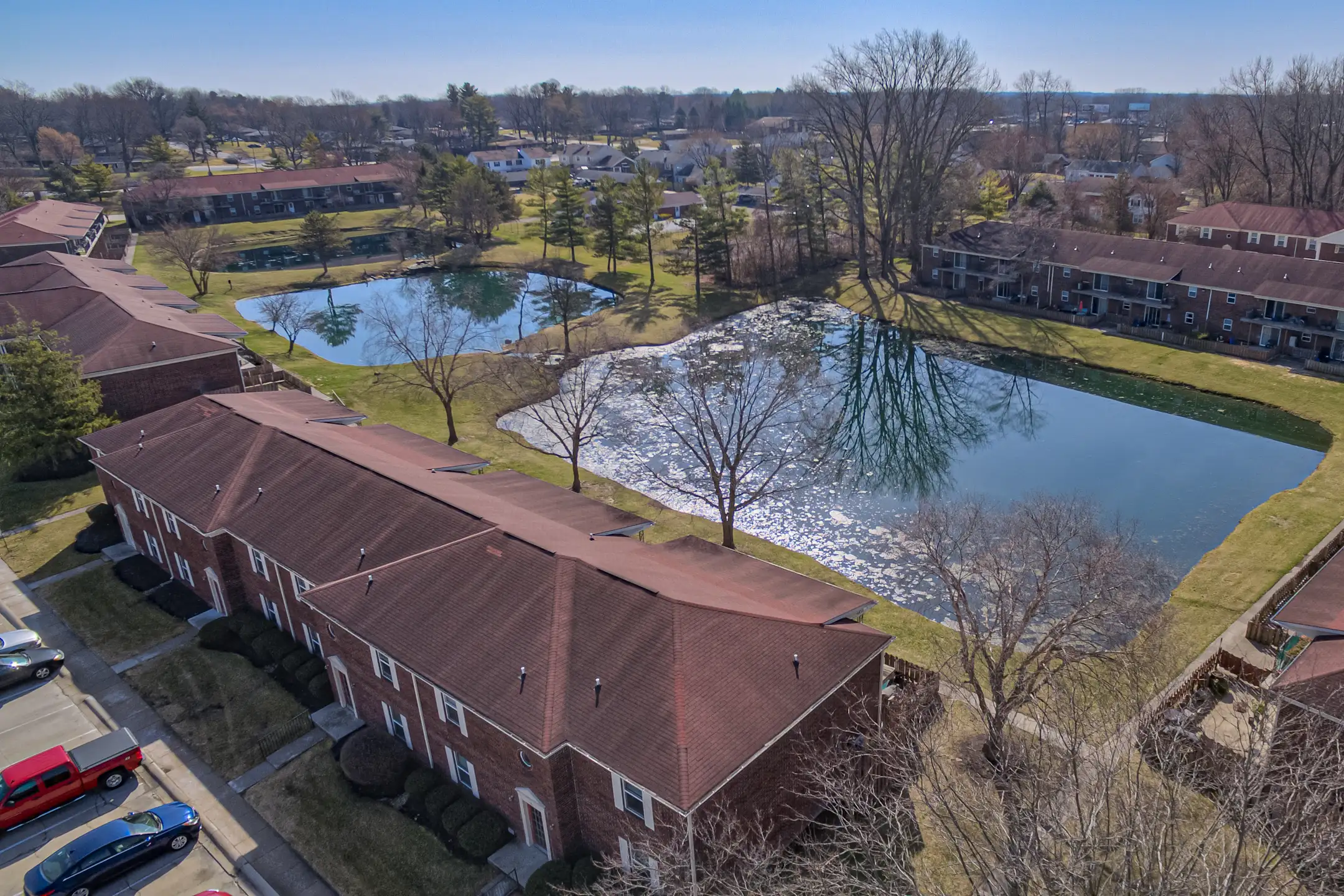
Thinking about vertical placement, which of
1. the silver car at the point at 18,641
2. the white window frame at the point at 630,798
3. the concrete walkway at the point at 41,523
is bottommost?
the silver car at the point at 18,641

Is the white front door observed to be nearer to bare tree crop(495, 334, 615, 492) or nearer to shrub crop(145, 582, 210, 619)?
shrub crop(145, 582, 210, 619)

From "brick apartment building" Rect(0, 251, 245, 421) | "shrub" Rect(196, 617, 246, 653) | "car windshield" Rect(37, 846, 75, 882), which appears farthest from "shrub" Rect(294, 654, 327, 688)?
"brick apartment building" Rect(0, 251, 245, 421)

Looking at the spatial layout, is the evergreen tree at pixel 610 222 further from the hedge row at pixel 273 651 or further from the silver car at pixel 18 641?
the silver car at pixel 18 641

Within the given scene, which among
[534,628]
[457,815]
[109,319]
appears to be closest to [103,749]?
[457,815]

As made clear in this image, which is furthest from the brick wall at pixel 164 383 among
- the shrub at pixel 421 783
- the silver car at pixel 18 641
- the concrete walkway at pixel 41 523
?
the shrub at pixel 421 783

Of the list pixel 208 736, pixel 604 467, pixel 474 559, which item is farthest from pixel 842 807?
pixel 604 467

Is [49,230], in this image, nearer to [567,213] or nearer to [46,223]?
[46,223]
